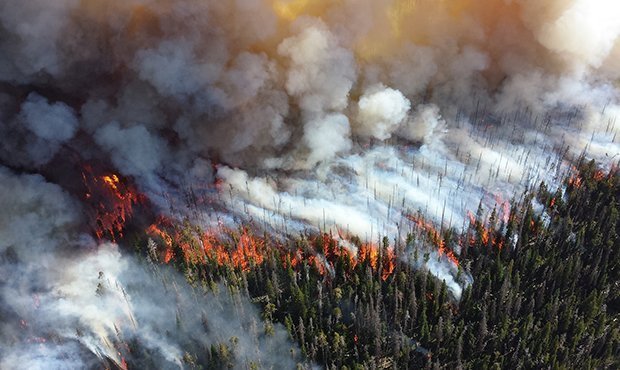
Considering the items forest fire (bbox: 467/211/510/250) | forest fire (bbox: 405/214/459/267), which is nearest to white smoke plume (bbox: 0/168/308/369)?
forest fire (bbox: 405/214/459/267)

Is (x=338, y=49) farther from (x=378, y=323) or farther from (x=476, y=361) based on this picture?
(x=476, y=361)

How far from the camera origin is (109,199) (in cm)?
9269

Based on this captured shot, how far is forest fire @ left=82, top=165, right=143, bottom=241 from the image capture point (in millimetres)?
88812

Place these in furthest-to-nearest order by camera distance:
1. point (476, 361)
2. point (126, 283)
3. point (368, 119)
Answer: point (368, 119) < point (126, 283) < point (476, 361)

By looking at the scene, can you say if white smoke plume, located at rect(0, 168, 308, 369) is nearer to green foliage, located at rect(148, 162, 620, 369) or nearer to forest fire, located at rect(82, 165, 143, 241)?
green foliage, located at rect(148, 162, 620, 369)

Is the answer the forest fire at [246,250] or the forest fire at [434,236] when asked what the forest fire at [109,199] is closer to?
the forest fire at [246,250]

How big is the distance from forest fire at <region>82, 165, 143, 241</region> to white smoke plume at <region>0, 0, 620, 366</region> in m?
2.28

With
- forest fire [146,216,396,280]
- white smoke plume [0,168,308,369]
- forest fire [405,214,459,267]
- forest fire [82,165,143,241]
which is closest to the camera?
white smoke plume [0,168,308,369]

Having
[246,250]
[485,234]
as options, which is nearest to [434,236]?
[485,234]

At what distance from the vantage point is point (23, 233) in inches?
3228

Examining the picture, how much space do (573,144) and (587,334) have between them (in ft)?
169

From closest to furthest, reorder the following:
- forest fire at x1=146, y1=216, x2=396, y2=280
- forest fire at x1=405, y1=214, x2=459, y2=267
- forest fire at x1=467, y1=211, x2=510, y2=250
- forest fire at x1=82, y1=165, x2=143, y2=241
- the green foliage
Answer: the green foliage → forest fire at x1=146, y1=216, x2=396, y2=280 → forest fire at x1=82, y1=165, x2=143, y2=241 → forest fire at x1=405, y1=214, x2=459, y2=267 → forest fire at x1=467, y1=211, x2=510, y2=250

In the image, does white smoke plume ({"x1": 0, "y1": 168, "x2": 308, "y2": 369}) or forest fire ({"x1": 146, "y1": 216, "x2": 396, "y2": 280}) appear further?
forest fire ({"x1": 146, "y1": 216, "x2": 396, "y2": 280})

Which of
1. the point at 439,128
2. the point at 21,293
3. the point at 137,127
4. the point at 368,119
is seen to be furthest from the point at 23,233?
the point at 439,128
